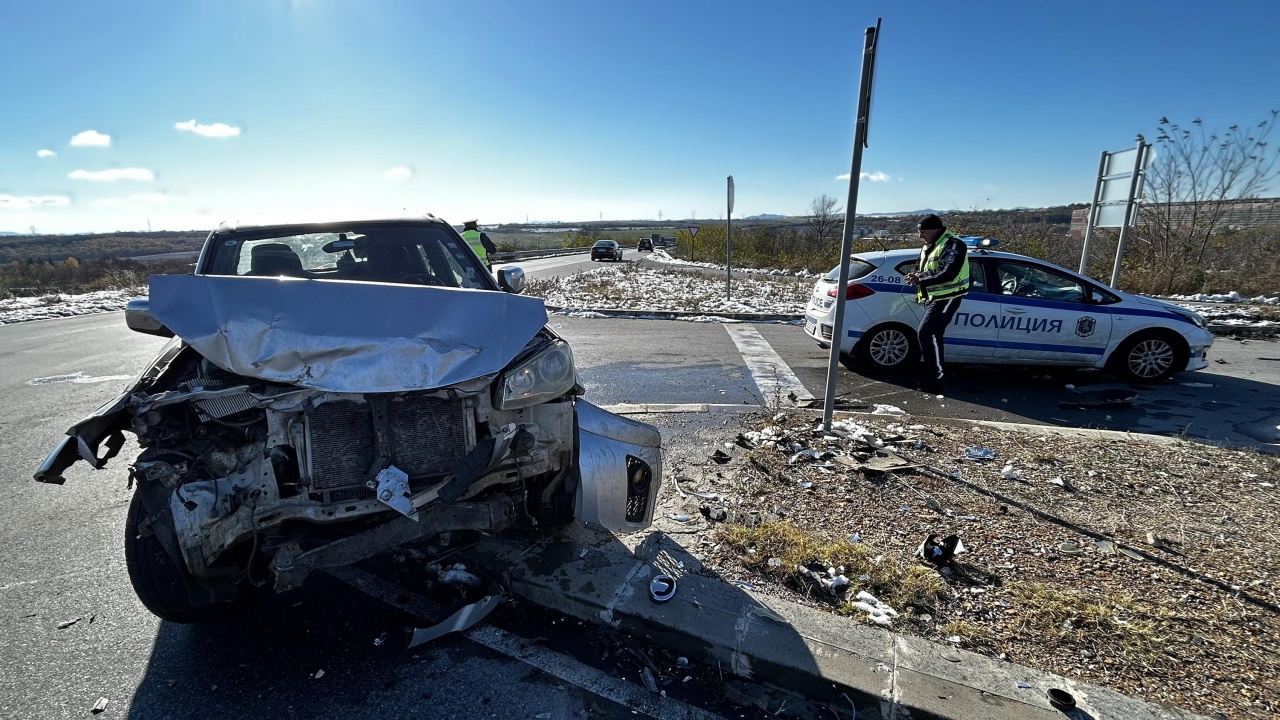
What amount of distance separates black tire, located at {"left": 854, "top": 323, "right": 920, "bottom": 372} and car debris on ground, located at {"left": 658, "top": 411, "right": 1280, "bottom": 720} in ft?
8.96

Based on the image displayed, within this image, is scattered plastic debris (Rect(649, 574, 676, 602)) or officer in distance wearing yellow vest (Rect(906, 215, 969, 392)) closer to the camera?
scattered plastic debris (Rect(649, 574, 676, 602))

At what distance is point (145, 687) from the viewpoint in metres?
2.27

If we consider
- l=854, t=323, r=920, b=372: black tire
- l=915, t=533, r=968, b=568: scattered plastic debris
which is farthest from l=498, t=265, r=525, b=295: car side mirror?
l=854, t=323, r=920, b=372: black tire

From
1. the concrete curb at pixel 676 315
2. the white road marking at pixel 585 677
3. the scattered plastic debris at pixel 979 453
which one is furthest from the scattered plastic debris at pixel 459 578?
the concrete curb at pixel 676 315

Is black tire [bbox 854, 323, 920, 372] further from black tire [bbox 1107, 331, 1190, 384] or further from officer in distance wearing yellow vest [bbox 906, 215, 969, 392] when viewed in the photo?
black tire [bbox 1107, 331, 1190, 384]

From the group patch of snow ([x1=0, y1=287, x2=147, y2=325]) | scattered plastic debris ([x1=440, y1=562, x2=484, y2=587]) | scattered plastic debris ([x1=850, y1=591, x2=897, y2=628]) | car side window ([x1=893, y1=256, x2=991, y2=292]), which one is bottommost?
patch of snow ([x1=0, y1=287, x2=147, y2=325])

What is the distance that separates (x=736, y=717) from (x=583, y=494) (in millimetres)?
1111

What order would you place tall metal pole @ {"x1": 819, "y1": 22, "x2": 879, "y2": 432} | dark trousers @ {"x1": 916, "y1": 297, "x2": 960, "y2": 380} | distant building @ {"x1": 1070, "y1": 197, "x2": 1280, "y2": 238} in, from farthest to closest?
distant building @ {"x1": 1070, "y1": 197, "x2": 1280, "y2": 238} → dark trousers @ {"x1": 916, "y1": 297, "x2": 960, "y2": 380} → tall metal pole @ {"x1": 819, "y1": 22, "x2": 879, "y2": 432}

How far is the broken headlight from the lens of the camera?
2545 mm

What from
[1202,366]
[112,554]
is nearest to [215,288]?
[112,554]

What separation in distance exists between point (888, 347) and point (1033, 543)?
4.50m

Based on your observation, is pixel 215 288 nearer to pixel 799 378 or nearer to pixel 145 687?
pixel 145 687

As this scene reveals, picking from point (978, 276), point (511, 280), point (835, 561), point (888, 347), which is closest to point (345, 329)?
point (511, 280)

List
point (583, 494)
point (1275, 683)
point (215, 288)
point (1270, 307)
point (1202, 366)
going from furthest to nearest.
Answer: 1. point (1270, 307)
2. point (1202, 366)
3. point (583, 494)
4. point (215, 288)
5. point (1275, 683)
